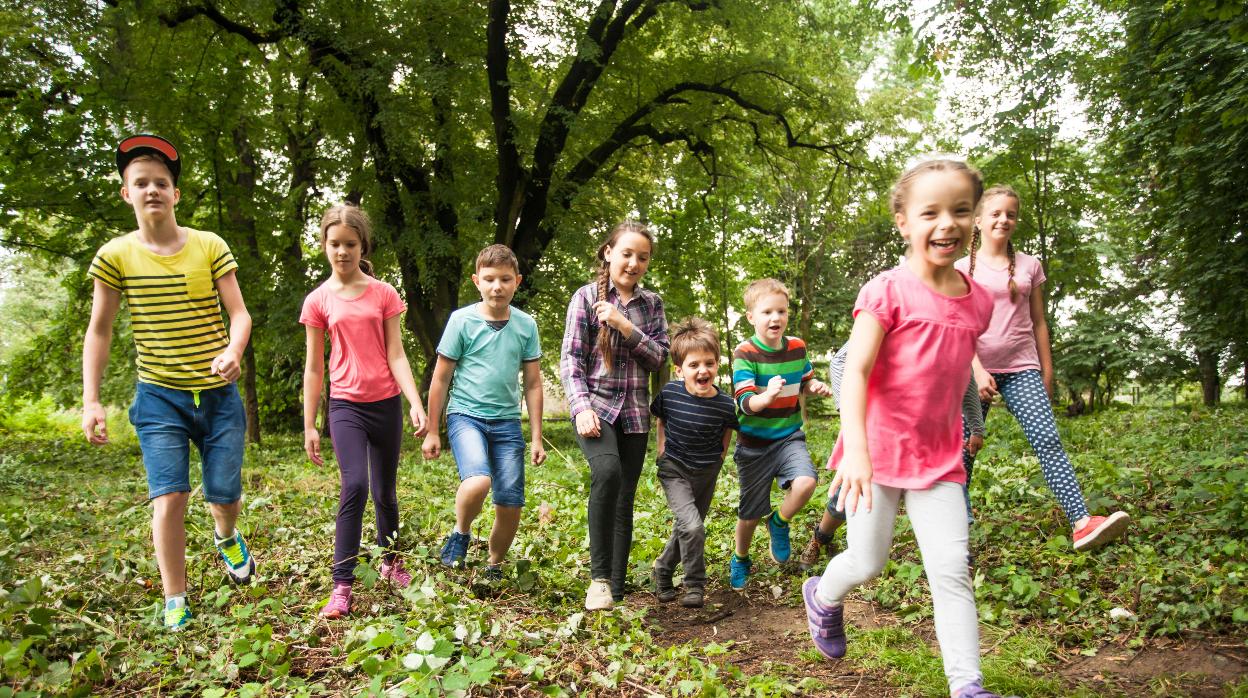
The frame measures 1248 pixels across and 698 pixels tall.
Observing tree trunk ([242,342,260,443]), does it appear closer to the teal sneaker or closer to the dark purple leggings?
the dark purple leggings

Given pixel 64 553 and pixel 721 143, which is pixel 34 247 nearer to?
pixel 64 553

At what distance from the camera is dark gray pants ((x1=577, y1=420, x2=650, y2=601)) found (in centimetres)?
436

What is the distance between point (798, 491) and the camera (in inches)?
185

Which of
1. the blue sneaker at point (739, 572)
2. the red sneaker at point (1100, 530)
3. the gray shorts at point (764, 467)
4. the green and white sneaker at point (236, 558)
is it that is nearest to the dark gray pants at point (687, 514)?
the gray shorts at point (764, 467)

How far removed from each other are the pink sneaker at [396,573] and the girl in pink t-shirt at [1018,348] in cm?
340

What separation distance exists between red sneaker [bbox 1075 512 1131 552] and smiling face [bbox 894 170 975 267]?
1.92m

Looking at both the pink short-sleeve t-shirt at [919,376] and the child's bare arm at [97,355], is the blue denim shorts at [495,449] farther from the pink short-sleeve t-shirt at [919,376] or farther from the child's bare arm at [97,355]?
the pink short-sleeve t-shirt at [919,376]

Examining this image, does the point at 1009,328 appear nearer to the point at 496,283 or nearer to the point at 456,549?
the point at 496,283

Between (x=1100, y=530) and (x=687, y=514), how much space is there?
7.03ft

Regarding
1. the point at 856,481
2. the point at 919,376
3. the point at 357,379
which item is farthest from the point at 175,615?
the point at 919,376

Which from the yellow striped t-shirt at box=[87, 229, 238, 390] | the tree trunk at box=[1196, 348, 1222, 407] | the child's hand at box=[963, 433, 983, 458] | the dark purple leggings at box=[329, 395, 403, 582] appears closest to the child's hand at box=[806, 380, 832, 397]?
the child's hand at box=[963, 433, 983, 458]

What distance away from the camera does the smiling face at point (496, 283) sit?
450cm

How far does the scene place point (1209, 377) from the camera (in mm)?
19859

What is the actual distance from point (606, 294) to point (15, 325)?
5815 cm
